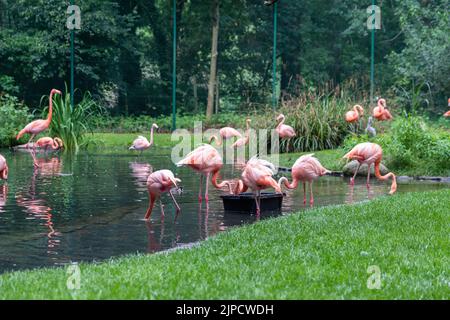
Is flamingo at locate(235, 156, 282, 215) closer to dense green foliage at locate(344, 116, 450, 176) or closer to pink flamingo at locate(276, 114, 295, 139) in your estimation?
dense green foliage at locate(344, 116, 450, 176)

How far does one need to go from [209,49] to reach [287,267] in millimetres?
29418

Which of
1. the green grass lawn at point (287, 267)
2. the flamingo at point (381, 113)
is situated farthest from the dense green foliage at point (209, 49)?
the green grass lawn at point (287, 267)

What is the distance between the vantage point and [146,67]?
34344mm

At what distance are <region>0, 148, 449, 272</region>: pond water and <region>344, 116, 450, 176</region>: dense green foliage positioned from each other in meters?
1.27

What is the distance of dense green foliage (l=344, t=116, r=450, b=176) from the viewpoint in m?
15.8

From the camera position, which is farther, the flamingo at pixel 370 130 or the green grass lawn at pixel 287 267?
the flamingo at pixel 370 130

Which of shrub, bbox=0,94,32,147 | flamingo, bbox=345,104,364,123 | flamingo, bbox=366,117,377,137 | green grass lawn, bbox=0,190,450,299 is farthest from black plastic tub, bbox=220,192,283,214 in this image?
shrub, bbox=0,94,32,147

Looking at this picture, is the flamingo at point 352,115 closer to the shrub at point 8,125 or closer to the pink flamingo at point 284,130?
the pink flamingo at point 284,130

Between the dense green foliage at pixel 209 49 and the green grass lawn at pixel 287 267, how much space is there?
2046 cm

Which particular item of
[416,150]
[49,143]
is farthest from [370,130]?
[49,143]

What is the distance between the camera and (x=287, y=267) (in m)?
6.55

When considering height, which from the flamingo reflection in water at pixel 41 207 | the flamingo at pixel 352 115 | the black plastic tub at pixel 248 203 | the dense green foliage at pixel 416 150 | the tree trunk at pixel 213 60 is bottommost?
the flamingo reflection in water at pixel 41 207

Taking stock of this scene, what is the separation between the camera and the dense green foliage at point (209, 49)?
3111 cm
